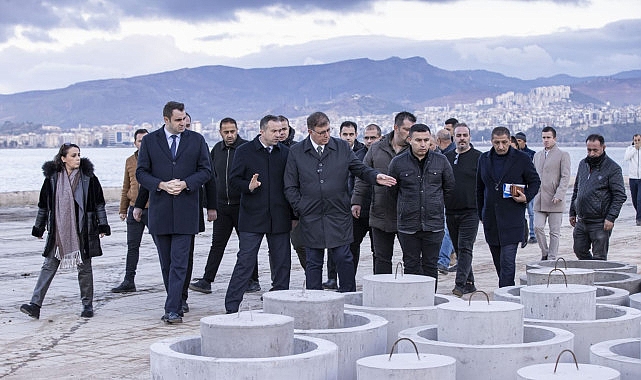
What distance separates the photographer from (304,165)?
34.3ft

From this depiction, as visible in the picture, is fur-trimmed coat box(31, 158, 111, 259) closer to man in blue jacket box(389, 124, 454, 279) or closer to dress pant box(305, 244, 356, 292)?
dress pant box(305, 244, 356, 292)

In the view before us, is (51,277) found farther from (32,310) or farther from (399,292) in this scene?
(399,292)

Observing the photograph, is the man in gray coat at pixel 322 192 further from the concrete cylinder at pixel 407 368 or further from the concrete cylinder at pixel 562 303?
the concrete cylinder at pixel 407 368

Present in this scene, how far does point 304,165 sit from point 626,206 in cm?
2171

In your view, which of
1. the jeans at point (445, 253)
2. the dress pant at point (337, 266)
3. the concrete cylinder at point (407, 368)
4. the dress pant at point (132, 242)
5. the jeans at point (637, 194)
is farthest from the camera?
the jeans at point (637, 194)

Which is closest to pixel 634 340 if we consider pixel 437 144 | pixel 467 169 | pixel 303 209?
pixel 303 209

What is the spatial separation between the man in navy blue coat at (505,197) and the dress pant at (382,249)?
100cm

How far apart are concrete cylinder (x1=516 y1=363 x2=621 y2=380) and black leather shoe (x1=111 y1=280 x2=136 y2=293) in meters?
7.43

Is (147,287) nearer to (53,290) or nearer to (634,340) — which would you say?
(53,290)

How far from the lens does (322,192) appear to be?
10375mm

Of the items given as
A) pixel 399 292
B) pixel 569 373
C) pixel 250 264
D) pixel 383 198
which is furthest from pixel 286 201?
pixel 569 373

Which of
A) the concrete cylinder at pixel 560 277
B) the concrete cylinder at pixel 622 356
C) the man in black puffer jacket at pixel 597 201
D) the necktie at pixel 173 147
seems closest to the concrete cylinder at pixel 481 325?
the concrete cylinder at pixel 622 356

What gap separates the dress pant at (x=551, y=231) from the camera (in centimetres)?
1433

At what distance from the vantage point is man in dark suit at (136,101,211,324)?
10.3 meters
